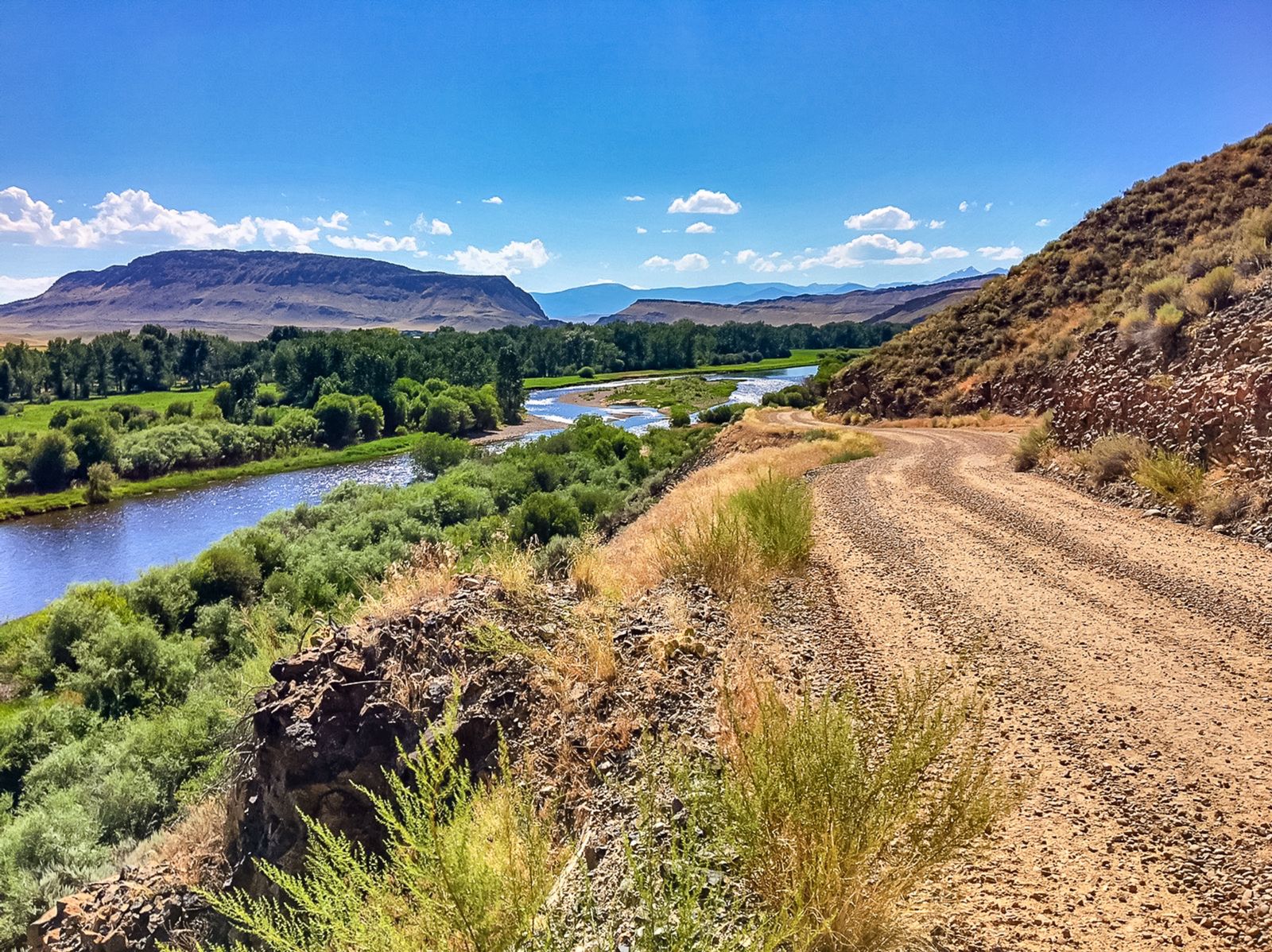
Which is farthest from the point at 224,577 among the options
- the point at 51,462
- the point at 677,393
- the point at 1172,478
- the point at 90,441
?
the point at 677,393

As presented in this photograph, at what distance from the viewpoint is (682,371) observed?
128500 mm

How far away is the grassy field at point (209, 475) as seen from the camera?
44.2 meters

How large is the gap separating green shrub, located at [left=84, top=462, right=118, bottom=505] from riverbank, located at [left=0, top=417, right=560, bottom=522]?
1.07ft

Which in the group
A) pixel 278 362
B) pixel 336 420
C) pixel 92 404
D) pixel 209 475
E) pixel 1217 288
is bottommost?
pixel 209 475

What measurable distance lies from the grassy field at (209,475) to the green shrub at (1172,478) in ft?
187

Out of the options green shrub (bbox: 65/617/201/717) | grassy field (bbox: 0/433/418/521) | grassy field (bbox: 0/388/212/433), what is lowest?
grassy field (bbox: 0/433/418/521)

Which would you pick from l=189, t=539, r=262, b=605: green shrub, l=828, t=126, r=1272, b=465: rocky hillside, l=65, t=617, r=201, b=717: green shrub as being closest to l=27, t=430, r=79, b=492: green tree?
l=189, t=539, r=262, b=605: green shrub

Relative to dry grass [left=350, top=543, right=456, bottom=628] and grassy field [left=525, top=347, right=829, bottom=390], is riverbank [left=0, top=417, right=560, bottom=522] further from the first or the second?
dry grass [left=350, top=543, right=456, bottom=628]

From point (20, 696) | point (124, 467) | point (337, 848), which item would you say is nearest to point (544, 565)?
point (337, 848)

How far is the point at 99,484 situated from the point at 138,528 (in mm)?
10799

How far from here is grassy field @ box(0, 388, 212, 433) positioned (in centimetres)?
6003

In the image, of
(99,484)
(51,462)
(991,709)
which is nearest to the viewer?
(991,709)

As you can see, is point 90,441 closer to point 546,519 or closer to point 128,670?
point 546,519

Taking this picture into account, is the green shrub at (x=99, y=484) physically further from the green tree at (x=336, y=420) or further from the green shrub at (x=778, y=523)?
the green shrub at (x=778, y=523)
